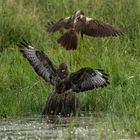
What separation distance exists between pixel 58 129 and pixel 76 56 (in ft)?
10.2

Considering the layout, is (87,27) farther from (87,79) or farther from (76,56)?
(87,79)

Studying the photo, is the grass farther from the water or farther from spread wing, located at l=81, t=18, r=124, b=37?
spread wing, located at l=81, t=18, r=124, b=37

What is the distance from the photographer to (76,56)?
12.3 m

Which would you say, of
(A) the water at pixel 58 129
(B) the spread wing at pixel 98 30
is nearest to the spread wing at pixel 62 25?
(B) the spread wing at pixel 98 30

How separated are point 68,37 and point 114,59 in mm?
878

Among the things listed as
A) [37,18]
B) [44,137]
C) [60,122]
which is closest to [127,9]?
[37,18]

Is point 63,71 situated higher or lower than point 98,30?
lower

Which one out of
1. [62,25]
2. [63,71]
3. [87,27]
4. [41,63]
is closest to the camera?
[63,71]

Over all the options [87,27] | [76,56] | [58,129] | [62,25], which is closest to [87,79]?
[58,129]

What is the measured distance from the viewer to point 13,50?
41.6 ft

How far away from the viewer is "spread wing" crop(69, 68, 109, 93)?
10.2m

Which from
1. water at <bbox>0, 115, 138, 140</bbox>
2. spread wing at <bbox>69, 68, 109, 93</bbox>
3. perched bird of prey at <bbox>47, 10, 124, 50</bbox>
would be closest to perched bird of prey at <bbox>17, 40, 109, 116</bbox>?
spread wing at <bbox>69, 68, 109, 93</bbox>

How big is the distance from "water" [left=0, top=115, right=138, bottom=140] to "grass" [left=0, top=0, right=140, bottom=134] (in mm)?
217

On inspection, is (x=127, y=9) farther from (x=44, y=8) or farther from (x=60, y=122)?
(x=60, y=122)
